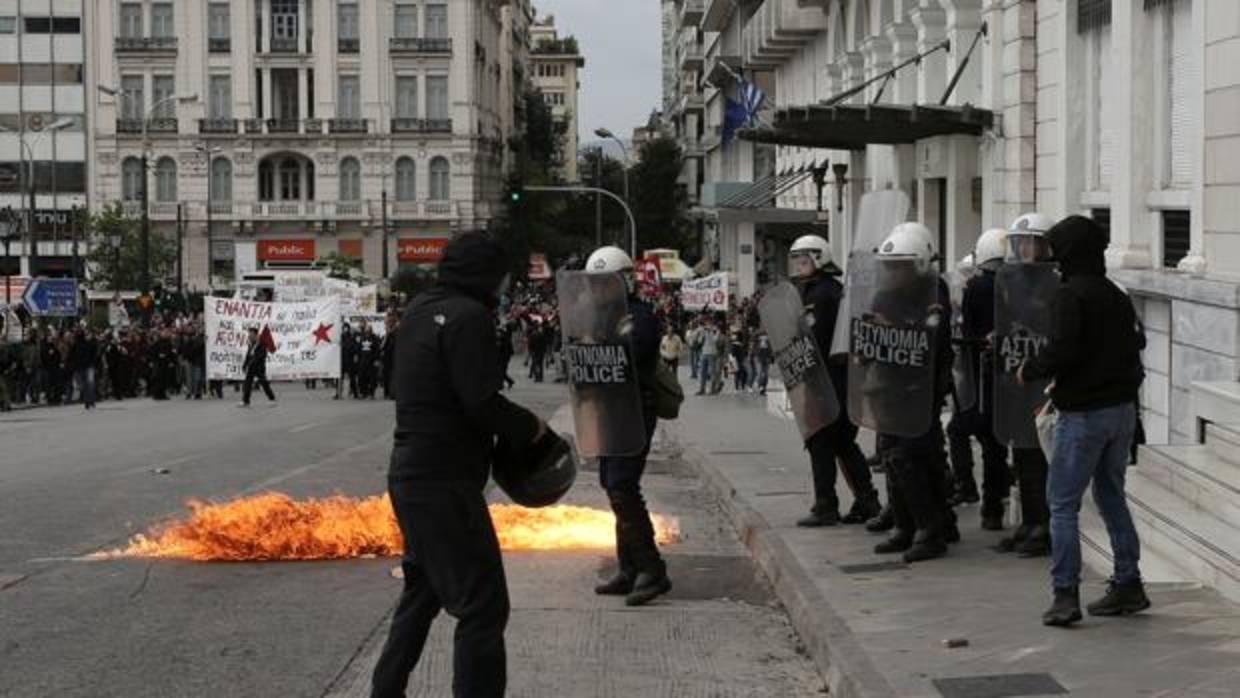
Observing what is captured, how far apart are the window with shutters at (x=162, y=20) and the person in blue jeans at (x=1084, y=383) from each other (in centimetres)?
8110

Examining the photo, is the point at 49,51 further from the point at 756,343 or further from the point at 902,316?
the point at 902,316

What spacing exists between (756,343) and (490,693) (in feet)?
93.7

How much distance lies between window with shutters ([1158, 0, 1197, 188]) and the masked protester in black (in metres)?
8.96

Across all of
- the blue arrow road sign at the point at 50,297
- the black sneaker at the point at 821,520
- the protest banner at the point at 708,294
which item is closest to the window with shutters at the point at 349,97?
the blue arrow road sign at the point at 50,297

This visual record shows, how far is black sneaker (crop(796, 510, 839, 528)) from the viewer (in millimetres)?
11375

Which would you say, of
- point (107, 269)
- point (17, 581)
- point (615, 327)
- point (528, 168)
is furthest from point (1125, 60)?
point (528, 168)

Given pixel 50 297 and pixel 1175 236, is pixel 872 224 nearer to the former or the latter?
pixel 1175 236

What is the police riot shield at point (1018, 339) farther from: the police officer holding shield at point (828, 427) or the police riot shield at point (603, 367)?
the police riot shield at point (603, 367)

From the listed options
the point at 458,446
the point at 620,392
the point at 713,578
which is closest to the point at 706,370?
the point at 713,578

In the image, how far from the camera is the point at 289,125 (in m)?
83.8

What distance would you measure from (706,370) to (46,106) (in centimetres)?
5817

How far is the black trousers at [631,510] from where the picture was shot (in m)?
9.15

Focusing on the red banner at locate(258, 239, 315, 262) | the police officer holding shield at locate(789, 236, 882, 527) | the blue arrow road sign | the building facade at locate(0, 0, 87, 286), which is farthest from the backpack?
the red banner at locate(258, 239, 315, 262)

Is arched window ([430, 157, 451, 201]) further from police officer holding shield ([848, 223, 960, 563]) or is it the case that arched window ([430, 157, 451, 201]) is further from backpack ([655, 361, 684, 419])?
backpack ([655, 361, 684, 419])
